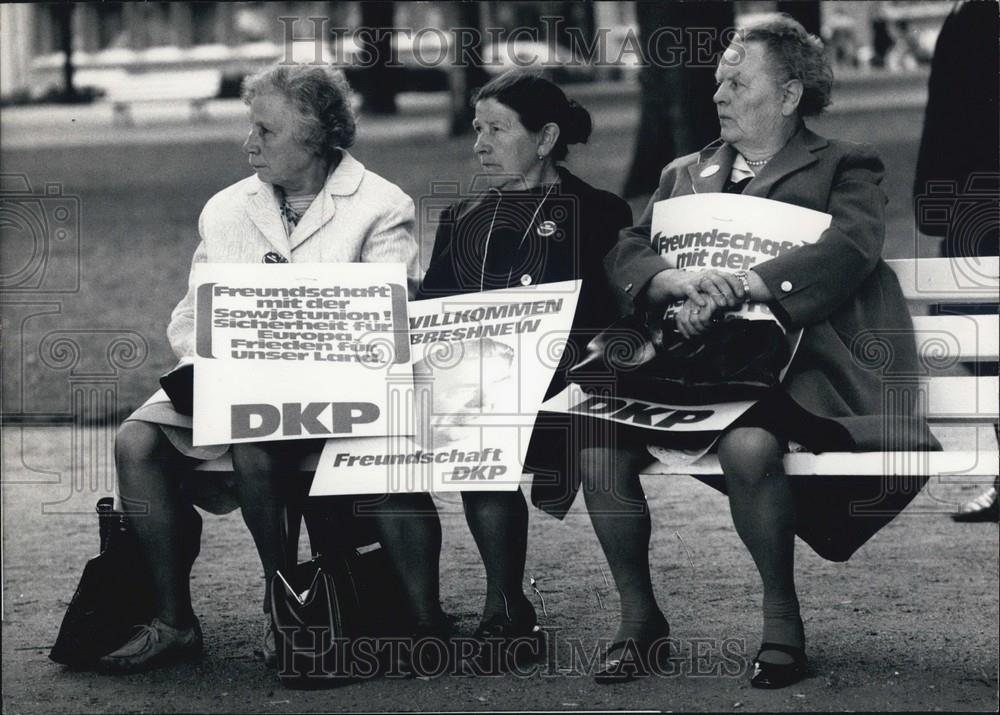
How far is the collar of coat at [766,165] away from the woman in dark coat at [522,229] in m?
0.28

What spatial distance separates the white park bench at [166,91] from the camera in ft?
107

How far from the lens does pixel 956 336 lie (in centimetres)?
441

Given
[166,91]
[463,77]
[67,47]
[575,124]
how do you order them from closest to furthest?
[575,124], [463,77], [67,47], [166,91]

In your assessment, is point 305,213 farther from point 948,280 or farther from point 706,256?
point 948,280

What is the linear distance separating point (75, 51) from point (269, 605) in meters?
42.9

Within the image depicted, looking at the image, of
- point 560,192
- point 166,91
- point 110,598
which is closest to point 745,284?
point 560,192

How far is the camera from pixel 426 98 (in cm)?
3678

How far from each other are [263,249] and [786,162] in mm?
1504

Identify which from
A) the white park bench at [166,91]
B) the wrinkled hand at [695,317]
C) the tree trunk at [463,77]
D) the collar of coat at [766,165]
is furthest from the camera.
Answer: the white park bench at [166,91]

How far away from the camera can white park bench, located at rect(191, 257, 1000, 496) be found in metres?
4.00

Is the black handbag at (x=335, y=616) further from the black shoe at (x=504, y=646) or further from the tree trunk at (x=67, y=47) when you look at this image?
the tree trunk at (x=67, y=47)

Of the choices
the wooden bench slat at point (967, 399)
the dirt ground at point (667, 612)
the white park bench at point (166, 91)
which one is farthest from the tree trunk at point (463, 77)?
the wooden bench slat at point (967, 399)

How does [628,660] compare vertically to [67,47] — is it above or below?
below

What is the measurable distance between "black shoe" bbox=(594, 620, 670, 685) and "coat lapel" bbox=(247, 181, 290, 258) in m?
1.45
